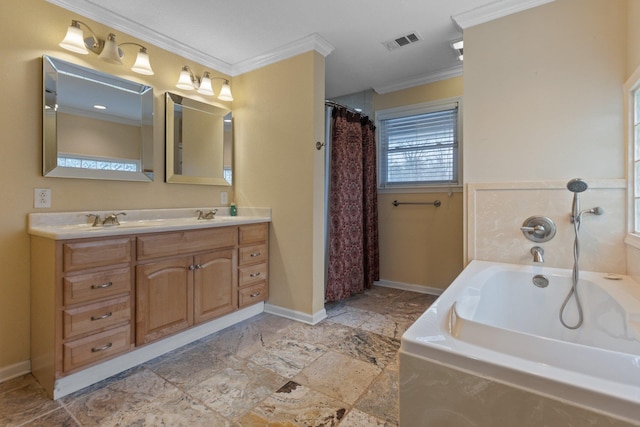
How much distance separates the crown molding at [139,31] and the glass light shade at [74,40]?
184 millimetres

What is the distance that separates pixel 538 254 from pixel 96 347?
2.52 meters

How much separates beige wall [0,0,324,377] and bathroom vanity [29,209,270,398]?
0.10 meters

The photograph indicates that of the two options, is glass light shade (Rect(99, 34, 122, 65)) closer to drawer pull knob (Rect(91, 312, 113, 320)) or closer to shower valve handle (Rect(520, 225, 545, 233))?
drawer pull knob (Rect(91, 312, 113, 320))

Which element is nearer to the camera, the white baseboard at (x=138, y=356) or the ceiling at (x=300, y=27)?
the white baseboard at (x=138, y=356)

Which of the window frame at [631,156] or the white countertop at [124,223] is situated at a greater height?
the window frame at [631,156]

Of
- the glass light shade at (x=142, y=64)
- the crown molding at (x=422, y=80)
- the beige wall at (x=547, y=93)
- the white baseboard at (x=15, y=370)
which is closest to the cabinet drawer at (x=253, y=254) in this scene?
the white baseboard at (x=15, y=370)

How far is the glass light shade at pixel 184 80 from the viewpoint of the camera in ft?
7.95

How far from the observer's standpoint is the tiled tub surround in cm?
167

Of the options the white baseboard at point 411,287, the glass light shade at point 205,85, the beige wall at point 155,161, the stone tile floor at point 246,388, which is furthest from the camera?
the white baseboard at point 411,287

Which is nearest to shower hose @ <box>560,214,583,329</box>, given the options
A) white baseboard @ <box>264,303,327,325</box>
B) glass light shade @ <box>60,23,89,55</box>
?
white baseboard @ <box>264,303,327,325</box>

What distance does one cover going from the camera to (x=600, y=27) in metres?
1.70

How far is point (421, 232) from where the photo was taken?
10.6 feet

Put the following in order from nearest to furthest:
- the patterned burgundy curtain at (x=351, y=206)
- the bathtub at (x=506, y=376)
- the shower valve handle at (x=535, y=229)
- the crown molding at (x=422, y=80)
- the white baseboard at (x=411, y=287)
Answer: the bathtub at (x=506, y=376) < the shower valve handle at (x=535, y=229) < the patterned burgundy curtain at (x=351, y=206) < the crown molding at (x=422, y=80) < the white baseboard at (x=411, y=287)

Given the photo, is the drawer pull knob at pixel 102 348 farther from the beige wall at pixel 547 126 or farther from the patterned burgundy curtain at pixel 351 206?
the beige wall at pixel 547 126
